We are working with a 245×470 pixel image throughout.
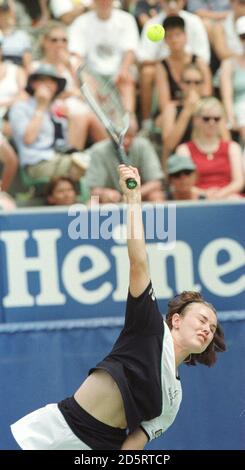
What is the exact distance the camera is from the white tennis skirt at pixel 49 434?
469 centimetres

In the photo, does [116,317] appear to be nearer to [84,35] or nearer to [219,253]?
[219,253]

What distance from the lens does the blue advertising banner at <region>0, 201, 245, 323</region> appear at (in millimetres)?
5918

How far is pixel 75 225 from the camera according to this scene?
5.91 meters

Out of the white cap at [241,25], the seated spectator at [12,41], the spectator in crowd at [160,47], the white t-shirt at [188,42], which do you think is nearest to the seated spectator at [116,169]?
the spectator in crowd at [160,47]

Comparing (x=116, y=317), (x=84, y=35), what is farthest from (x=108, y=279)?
(x=84, y=35)

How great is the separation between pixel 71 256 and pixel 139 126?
2606mm

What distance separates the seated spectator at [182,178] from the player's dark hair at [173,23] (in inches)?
52.6

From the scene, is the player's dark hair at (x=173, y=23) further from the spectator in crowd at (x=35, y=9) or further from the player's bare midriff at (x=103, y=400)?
the player's bare midriff at (x=103, y=400)

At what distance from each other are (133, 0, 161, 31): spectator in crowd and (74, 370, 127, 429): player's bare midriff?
4.78 meters

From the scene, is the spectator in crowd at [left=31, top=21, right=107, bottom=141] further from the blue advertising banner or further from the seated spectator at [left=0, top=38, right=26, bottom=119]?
the blue advertising banner

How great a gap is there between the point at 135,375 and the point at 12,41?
15.5 ft

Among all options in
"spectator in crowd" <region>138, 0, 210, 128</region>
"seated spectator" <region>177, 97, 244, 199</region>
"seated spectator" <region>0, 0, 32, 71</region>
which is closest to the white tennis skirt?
"seated spectator" <region>177, 97, 244, 199</region>

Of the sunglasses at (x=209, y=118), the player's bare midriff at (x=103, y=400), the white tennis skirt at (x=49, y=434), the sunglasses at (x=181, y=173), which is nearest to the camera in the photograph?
the player's bare midriff at (x=103, y=400)

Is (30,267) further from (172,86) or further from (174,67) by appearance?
(174,67)
